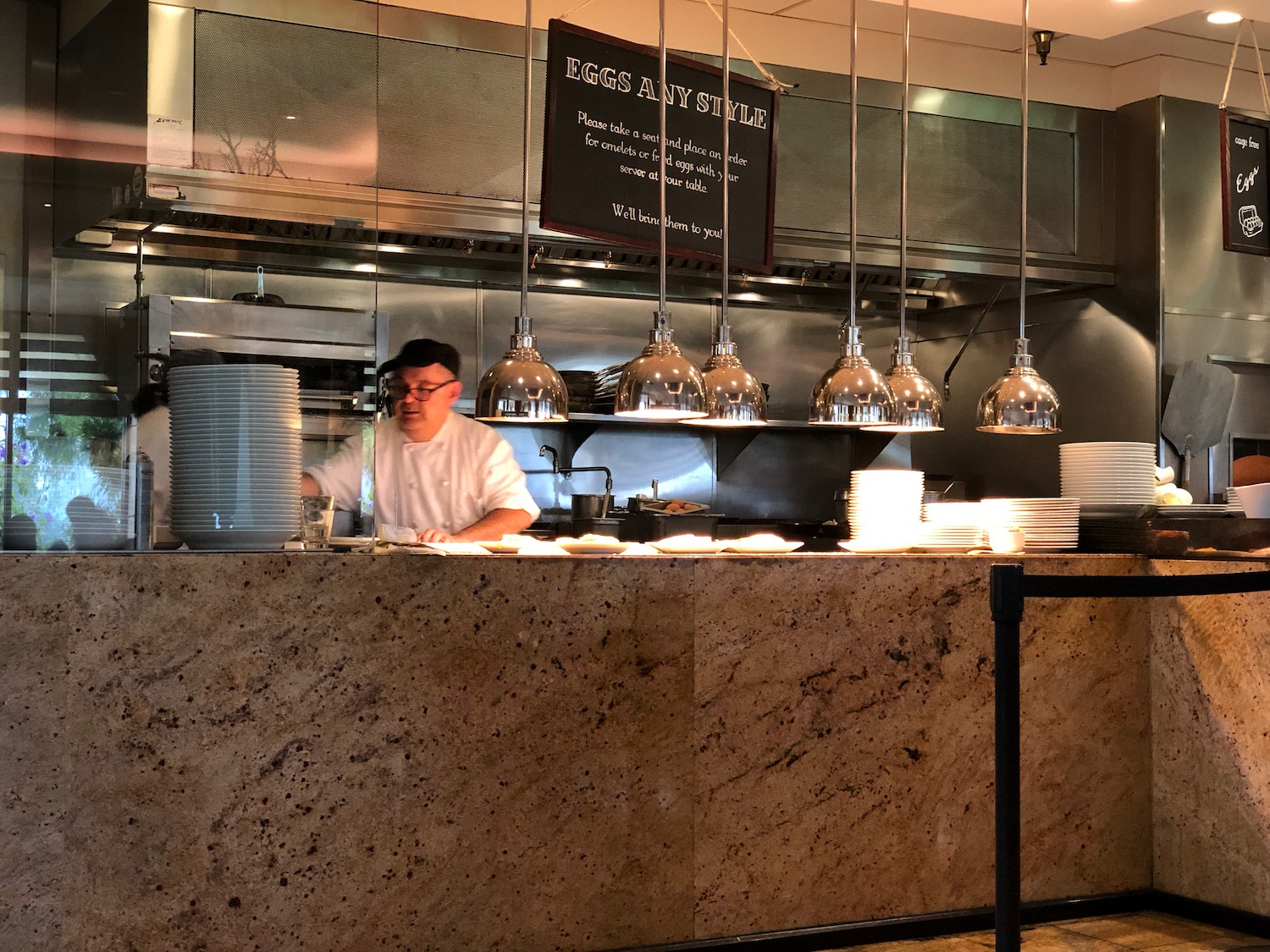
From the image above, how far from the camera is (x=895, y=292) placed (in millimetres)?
6488

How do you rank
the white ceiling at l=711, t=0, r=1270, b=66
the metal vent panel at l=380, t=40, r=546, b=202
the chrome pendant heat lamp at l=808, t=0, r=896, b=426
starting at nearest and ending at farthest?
the chrome pendant heat lamp at l=808, t=0, r=896, b=426 → the metal vent panel at l=380, t=40, r=546, b=202 → the white ceiling at l=711, t=0, r=1270, b=66

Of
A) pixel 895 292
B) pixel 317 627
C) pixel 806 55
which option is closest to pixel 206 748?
pixel 317 627

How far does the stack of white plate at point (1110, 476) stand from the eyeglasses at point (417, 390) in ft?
6.08

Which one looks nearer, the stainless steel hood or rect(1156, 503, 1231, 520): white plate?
the stainless steel hood

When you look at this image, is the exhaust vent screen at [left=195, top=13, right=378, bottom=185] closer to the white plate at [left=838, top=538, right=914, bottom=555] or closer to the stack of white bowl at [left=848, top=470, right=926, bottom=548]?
the white plate at [left=838, top=538, right=914, bottom=555]

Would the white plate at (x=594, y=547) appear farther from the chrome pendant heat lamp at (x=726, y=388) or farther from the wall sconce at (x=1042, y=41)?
the wall sconce at (x=1042, y=41)

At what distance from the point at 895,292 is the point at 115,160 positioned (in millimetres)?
4560

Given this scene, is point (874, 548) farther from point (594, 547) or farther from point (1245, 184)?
point (1245, 184)

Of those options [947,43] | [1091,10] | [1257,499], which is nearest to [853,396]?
[1257,499]

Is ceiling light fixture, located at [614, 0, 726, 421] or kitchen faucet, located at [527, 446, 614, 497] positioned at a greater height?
ceiling light fixture, located at [614, 0, 726, 421]

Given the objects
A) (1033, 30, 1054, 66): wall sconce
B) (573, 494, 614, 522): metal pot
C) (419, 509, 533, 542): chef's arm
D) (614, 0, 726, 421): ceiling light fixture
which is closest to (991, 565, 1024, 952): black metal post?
(614, 0, 726, 421): ceiling light fixture

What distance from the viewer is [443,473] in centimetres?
433

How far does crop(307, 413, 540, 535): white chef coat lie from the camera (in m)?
4.26

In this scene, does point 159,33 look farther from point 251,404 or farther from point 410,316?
point 410,316
